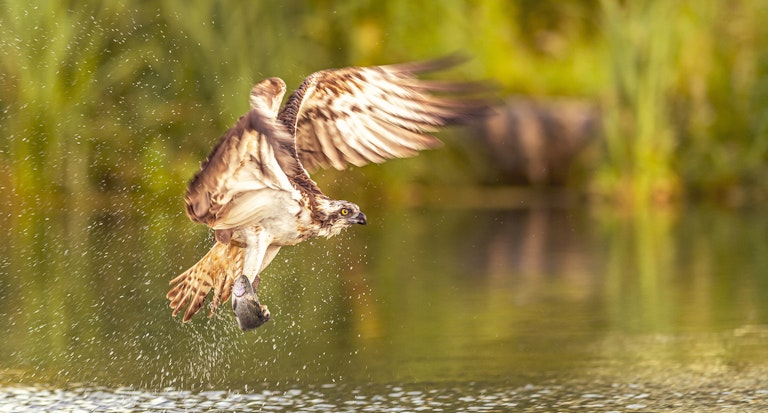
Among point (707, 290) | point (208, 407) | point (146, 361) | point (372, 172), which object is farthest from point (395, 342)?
point (372, 172)

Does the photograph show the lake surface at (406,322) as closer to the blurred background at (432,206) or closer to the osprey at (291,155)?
the blurred background at (432,206)

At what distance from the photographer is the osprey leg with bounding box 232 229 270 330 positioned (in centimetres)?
659

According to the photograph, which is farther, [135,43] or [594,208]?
[594,208]

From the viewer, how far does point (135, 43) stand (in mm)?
16484

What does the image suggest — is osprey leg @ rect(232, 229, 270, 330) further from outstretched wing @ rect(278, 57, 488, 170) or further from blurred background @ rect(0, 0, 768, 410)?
blurred background @ rect(0, 0, 768, 410)

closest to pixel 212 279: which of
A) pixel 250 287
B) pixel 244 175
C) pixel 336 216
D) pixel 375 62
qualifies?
pixel 250 287

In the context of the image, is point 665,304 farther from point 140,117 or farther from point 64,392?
point 140,117

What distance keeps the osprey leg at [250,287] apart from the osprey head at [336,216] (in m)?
0.24

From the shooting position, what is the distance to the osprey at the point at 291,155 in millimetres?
6484

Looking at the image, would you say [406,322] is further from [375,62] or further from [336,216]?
[375,62]

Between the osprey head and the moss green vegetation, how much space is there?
30.5ft

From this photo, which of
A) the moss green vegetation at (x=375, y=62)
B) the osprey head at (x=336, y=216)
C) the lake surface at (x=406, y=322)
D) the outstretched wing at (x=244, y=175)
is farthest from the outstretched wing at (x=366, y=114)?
the moss green vegetation at (x=375, y=62)

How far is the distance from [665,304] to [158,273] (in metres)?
4.25

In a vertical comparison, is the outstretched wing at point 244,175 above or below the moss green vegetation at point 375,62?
below
